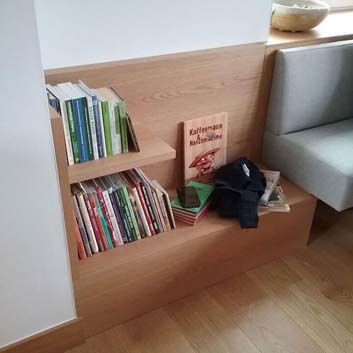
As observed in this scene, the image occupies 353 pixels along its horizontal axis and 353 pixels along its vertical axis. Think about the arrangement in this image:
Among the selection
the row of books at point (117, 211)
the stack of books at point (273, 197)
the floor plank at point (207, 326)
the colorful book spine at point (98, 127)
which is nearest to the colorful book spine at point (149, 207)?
the row of books at point (117, 211)

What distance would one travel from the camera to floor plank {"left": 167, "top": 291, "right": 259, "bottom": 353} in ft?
5.16

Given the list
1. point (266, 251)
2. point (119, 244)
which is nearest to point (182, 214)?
point (119, 244)

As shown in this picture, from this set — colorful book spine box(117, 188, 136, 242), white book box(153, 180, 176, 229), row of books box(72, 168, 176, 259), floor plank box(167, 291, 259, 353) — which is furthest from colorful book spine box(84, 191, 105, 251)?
floor plank box(167, 291, 259, 353)

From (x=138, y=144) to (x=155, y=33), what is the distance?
42 centimetres

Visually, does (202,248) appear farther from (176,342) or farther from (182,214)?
(176,342)

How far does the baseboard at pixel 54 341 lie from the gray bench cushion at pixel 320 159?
1043mm

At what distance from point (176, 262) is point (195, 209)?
0.67 ft

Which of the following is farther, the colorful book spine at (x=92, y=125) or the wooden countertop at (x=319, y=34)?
the wooden countertop at (x=319, y=34)

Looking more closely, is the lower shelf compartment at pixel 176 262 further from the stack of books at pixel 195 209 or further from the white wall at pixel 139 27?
the white wall at pixel 139 27

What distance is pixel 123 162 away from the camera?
141 centimetres

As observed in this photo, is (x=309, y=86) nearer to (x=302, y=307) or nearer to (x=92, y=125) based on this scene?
(x=302, y=307)

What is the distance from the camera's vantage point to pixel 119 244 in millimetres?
1603

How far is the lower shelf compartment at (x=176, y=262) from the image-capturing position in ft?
5.03

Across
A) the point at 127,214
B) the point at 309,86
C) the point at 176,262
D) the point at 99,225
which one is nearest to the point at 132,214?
the point at 127,214
